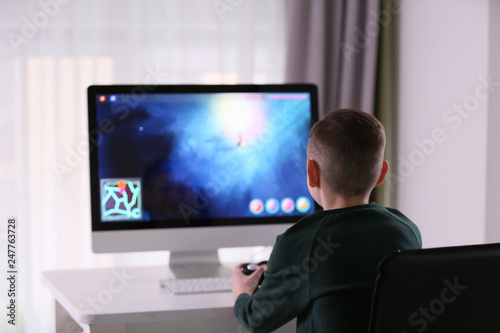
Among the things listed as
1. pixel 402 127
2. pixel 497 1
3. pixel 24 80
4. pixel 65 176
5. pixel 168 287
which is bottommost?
pixel 168 287

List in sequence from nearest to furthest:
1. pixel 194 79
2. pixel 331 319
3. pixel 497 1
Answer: pixel 331 319 < pixel 497 1 < pixel 194 79

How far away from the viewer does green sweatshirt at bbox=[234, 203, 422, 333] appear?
126 cm

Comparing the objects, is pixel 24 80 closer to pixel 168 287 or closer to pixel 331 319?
pixel 168 287

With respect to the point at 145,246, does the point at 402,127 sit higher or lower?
higher

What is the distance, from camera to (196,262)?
205 cm

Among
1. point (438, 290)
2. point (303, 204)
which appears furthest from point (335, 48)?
point (438, 290)

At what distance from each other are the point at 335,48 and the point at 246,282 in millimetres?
1560

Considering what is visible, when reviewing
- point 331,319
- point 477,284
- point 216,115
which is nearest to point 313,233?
point 331,319

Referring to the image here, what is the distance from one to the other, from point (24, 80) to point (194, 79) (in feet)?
2.37

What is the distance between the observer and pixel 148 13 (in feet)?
9.45

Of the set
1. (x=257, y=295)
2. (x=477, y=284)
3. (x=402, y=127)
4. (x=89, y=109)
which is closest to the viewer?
(x=477, y=284)

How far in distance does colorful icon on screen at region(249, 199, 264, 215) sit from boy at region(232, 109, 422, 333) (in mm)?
530

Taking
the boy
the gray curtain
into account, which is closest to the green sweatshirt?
the boy

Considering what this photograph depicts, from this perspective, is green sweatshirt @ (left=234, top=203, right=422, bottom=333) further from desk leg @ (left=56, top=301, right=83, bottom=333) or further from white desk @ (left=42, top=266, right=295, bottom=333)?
desk leg @ (left=56, top=301, right=83, bottom=333)
